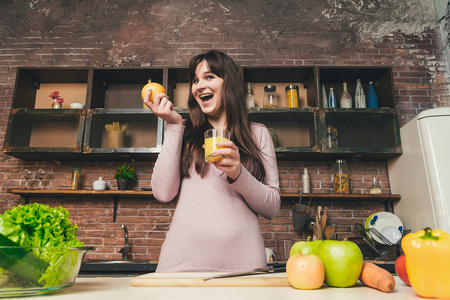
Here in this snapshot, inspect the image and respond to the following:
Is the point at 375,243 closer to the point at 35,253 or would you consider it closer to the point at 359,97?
the point at 359,97

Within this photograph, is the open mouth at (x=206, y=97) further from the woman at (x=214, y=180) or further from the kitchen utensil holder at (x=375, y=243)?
the kitchen utensil holder at (x=375, y=243)

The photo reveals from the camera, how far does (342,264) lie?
26.7 inches

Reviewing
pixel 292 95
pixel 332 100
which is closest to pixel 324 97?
pixel 332 100

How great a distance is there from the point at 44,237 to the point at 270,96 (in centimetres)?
266

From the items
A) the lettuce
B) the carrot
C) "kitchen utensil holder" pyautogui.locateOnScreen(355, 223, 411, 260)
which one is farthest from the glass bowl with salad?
"kitchen utensil holder" pyautogui.locateOnScreen(355, 223, 411, 260)

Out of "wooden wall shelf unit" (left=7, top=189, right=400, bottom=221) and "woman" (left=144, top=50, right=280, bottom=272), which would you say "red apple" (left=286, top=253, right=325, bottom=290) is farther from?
"wooden wall shelf unit" (left=7, top=189, right=400, bottom=221)

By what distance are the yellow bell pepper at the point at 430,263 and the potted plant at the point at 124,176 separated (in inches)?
102

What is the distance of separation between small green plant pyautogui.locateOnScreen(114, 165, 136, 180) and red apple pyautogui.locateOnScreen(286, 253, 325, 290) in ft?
8.00

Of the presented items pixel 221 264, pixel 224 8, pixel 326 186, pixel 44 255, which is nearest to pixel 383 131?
pixel 326 186

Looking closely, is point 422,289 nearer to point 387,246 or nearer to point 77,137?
point 387,246

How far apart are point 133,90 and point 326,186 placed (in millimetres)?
2094

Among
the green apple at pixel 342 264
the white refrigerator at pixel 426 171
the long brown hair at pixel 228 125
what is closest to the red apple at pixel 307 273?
the green apple at pixel 342 264

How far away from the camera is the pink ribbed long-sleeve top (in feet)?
3.66

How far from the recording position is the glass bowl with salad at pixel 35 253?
0.54m
